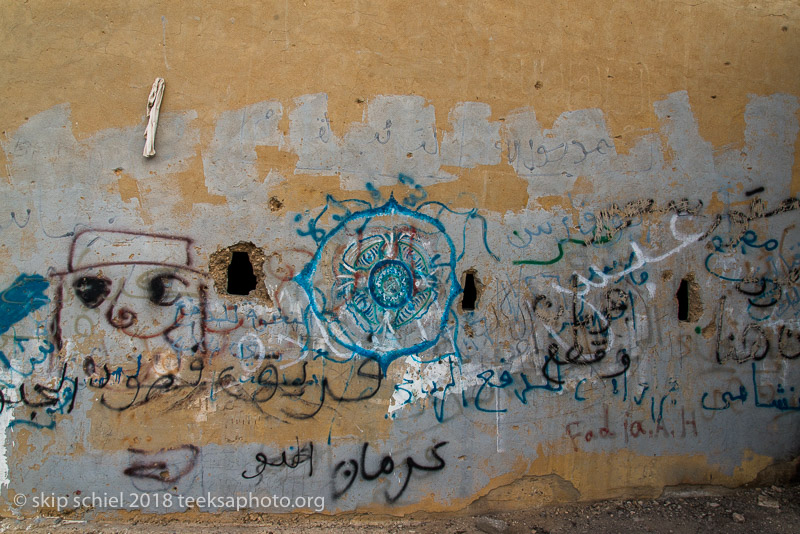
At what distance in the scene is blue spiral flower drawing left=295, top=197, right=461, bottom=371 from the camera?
3572 millimetres

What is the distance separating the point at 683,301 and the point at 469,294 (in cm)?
166

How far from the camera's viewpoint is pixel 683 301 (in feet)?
12.7

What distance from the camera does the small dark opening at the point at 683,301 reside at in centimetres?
383

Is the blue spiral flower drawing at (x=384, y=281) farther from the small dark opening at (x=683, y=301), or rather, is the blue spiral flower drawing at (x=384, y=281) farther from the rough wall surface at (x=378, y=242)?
the small dark opening at (x=683, y=301)

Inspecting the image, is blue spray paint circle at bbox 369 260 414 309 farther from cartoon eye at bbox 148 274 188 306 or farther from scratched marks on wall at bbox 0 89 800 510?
cartoon eye at bbox 148 274 188 306

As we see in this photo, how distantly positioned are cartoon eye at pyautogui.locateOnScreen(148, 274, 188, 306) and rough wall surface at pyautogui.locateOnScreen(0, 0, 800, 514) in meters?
0.02

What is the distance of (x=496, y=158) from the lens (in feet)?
11.9

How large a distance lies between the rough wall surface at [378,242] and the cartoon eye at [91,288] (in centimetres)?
2

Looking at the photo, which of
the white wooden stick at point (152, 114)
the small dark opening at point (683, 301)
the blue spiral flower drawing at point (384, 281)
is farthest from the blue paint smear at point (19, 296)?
the small dark opening at point (683, 301)

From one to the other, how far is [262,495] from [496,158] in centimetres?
294

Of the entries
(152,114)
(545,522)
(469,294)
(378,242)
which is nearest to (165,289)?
(152,114)

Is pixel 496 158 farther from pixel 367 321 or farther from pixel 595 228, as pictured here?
pixel 367 321

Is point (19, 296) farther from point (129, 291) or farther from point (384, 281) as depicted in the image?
point (384, 281)

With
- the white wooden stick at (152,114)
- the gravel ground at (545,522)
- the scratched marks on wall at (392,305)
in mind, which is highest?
the white wooden stick at (152,114)
